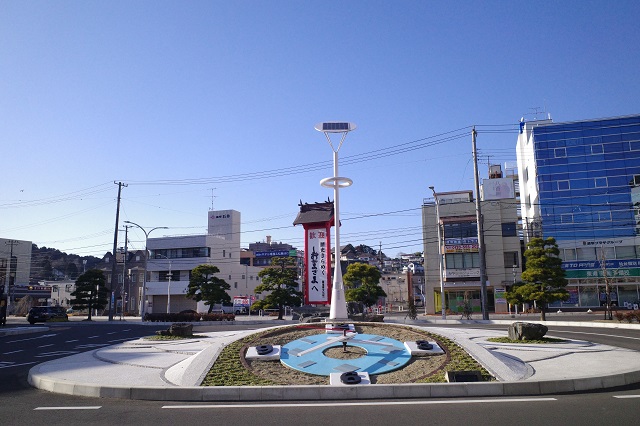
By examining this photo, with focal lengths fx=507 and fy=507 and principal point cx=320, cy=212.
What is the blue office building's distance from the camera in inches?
2044

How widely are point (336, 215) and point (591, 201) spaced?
4393 centimetres

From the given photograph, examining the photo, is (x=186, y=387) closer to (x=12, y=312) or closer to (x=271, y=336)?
(x=271, y=336)

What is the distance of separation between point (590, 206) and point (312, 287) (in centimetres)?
4236

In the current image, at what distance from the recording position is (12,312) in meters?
69.6

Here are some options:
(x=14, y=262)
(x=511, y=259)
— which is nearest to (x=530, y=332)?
(x=511, y=259)

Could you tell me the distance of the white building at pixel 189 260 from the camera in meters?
69.3

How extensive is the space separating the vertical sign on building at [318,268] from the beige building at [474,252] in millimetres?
32429

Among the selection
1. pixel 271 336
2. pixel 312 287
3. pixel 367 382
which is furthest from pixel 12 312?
pixel 367 382

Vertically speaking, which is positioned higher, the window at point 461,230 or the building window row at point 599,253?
the window at point 461,230

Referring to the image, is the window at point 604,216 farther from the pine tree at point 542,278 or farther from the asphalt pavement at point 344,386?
the asphalt pavement at point 344,386

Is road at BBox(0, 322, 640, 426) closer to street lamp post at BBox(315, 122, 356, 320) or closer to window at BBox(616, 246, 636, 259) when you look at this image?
street lamp post at BBox(315, 122, 356, 320)

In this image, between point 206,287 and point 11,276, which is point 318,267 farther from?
point 11,276

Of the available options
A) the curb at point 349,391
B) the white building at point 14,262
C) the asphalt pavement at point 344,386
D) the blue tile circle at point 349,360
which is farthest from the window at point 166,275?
the curb at point 349,391

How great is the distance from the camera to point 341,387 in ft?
33.1
